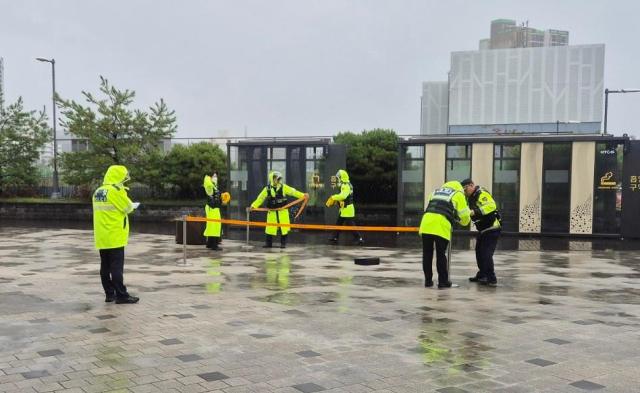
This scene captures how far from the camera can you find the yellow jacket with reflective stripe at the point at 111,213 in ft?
25.3

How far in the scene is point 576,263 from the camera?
1234 centimetres

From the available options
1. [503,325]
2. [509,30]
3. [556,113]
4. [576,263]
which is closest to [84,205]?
[576,263]

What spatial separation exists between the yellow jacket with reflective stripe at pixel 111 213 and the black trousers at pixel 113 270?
0.11 meters

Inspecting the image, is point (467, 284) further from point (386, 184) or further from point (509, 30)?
point (509, 30)

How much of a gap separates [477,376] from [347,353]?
1204 millimetres

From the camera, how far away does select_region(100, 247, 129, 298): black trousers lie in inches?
307

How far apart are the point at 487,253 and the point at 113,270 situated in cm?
553

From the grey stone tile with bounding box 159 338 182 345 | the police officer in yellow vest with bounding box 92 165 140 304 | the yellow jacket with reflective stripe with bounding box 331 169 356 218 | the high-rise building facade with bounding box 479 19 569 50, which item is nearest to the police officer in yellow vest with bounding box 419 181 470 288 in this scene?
the police officer in yellow vest with bounding box 92 165 140 304

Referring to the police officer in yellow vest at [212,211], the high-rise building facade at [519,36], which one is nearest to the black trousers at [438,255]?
the police officer in yellow vest at [212,211]

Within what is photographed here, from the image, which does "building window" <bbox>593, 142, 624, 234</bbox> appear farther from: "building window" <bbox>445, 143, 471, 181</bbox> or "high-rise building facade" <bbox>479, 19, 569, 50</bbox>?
"high-rise building facade" <bbox>479, 19, 569, 50</bbox>

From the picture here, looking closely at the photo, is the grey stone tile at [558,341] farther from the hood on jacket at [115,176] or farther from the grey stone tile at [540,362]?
the hood on jacket at [115,176]

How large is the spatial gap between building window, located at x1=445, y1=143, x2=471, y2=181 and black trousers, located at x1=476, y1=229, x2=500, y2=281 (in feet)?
28.9

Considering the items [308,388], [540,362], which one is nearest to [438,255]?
[540,362]

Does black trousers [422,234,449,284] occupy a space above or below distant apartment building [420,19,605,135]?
below
